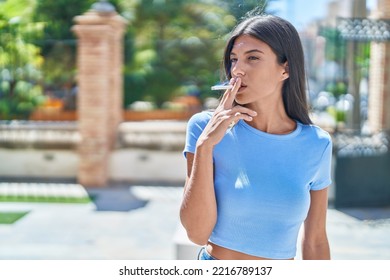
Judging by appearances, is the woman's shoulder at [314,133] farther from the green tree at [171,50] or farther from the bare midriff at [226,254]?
the green tree at [171,50]

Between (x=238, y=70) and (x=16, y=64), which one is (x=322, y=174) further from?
(x=16, y=64)

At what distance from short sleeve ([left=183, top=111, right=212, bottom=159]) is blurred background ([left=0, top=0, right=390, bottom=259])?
2104mm

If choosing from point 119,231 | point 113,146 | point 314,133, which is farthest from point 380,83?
point 314,133

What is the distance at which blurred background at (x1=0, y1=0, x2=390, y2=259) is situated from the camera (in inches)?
234

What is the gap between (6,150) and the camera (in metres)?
8.62

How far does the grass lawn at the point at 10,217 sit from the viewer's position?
628 cm

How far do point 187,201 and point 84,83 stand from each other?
280 inches

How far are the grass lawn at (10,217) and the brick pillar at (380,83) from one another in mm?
4629

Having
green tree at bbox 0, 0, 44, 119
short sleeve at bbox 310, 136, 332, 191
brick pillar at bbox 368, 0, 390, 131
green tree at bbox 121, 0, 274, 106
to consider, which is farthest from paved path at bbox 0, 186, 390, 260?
green tree at bbox 121, 0, 274, 106

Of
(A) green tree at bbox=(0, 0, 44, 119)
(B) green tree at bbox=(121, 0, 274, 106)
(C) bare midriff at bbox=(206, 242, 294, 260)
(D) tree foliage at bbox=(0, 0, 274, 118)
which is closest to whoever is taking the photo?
(C) bare midriff at bbox=(206, 242, 294, 260)

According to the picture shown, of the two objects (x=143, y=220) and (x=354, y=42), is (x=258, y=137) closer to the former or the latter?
(x=143, y=220)

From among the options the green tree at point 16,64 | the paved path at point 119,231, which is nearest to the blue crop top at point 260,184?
the paved path at point 119,231

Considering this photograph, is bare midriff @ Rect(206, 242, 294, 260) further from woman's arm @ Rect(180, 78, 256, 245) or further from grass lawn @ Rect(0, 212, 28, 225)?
grass lawn @ Rect(0, 212, 28, 225)

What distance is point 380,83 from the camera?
8469mm
